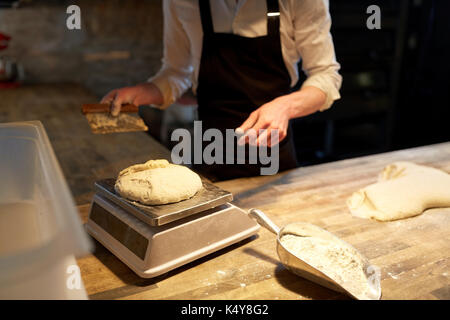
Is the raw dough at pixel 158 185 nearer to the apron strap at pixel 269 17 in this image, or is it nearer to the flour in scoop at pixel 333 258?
Answer: the flour in scoop at pixel 333 258

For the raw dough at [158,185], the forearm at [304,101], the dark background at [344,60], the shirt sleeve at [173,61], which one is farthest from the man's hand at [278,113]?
the dark background at [344,60]

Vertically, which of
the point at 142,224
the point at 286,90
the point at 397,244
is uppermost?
the point at 286,90

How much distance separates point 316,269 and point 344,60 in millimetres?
2702

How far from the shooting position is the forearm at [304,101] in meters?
1.20

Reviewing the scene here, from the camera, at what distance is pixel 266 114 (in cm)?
105

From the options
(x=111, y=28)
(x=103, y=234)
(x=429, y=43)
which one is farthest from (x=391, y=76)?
(x=103, y=234)

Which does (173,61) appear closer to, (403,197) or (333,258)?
(403,197)

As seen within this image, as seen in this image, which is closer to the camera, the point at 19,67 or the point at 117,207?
the point at 117,207

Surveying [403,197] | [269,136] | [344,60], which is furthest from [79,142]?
[344,60]

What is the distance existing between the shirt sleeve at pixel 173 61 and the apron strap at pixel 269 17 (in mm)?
157

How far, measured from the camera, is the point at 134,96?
136cm
